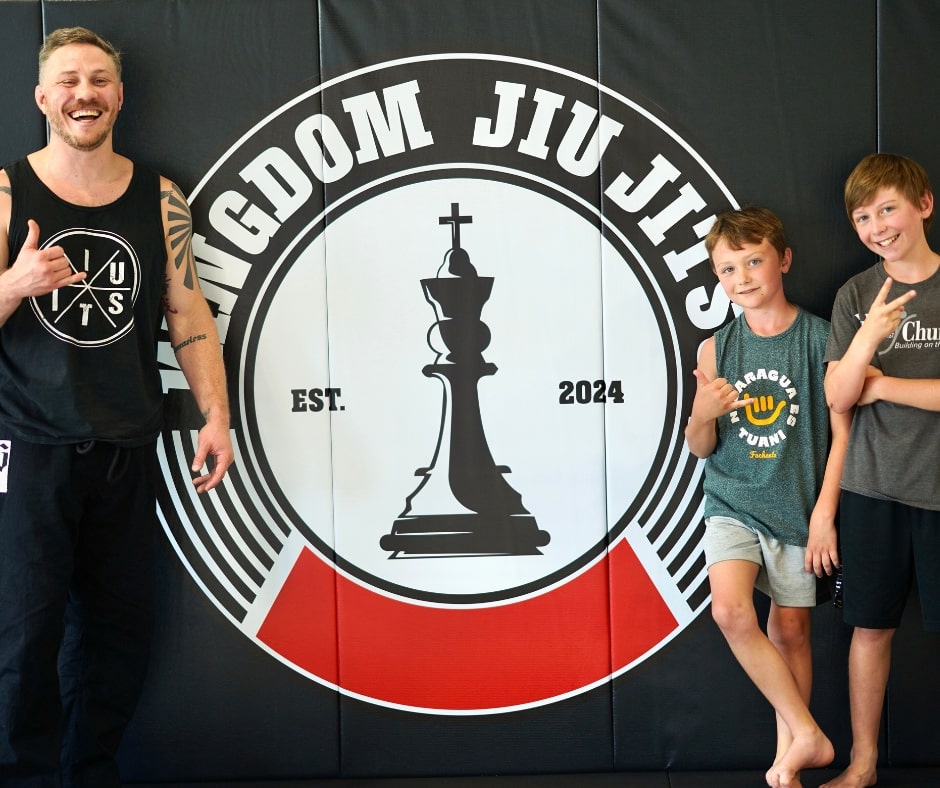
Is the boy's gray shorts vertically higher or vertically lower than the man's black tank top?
lower

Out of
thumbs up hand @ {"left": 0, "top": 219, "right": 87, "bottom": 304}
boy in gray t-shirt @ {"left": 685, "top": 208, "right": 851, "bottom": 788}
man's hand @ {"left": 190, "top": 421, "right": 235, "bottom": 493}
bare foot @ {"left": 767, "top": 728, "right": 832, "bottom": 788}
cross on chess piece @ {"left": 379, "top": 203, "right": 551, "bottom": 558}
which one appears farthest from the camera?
cross on chess piece @ {"left": 379, "top": 203, "right": 551, "bottom": 558}

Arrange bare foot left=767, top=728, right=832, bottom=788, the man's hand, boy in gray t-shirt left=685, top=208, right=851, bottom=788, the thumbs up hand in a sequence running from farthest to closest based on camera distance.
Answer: the man's hand → boy in gray t-shirt left=685, top=208, right=851, bottom=788 → bare foot left=767, top=728, right=832, bottom=788 → the thumbs up hand

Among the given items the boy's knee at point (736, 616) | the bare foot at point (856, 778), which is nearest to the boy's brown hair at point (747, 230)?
the boy's knee at point (736, 616)

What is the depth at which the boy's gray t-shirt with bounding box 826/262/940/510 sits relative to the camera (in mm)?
2387

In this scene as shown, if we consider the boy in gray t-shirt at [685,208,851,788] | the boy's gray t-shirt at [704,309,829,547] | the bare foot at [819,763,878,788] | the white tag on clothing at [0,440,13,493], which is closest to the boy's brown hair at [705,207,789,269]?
the boy in gray t-shirt at [685,208,851,788]

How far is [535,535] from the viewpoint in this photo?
2.71m

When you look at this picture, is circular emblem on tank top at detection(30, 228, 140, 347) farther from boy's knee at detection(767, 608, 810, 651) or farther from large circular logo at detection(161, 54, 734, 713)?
boy's knee at detection(767, 608, 810, 651)

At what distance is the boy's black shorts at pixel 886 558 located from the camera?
2398 millimetres

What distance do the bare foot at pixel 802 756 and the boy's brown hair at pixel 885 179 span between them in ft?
4.19

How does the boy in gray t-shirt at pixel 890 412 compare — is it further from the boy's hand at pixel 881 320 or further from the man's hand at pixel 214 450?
the man's hand at pixel 214 450

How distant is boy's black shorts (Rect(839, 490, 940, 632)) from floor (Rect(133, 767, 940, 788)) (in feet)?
1.58

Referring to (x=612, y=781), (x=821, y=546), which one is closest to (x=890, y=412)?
(x=821, y=546)

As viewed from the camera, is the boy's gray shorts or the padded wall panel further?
the padded wall panel

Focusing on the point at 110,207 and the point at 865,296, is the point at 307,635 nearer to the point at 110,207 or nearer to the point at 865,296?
the point at 110,207
